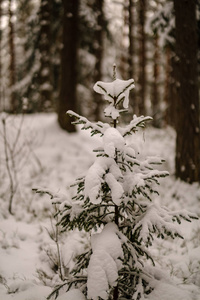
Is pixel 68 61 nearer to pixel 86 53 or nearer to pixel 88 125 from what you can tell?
pixel 86 53

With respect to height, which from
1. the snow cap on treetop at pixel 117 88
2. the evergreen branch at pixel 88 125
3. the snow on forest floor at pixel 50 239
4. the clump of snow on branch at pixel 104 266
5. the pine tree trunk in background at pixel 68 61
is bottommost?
the snow on forest floor at pixel 50 239

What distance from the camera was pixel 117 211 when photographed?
271 cm

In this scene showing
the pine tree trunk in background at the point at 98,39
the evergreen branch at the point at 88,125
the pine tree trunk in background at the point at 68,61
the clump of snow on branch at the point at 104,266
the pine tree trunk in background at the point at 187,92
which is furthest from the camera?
the pine tree trunk in background at the point at 98,39

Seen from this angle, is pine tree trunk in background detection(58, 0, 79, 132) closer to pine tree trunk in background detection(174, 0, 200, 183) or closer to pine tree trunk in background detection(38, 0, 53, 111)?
pine tree trunk in background detection(38, 0, 53, 111)

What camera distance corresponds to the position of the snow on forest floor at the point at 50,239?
314cm

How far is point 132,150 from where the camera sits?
251 cm

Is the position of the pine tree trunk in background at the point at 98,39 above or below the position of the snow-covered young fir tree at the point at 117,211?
above

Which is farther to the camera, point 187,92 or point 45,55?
point 45,55

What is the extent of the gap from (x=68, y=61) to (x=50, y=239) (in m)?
6.33

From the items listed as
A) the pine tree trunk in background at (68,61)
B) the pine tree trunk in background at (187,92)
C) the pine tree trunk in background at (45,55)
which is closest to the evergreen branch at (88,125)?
the pine tree trunk in background at (187,92)

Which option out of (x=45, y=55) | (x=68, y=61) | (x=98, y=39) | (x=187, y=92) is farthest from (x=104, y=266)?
(x=98, y=39)

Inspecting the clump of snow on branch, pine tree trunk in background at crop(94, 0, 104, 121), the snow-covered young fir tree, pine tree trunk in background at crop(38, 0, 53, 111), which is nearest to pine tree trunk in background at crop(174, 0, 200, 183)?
the snow-covered young fir tree

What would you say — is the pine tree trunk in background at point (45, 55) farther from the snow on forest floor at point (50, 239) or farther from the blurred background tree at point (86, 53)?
the snow on forest floor at point (50, 239)

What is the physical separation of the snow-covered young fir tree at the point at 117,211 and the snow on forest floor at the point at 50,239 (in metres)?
0.34
